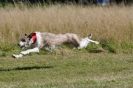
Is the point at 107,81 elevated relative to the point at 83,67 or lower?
elevated

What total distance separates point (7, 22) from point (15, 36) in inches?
28.8

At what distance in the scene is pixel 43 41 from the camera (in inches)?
427

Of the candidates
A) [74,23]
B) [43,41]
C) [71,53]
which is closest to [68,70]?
[43,41]

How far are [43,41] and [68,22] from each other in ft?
17.0

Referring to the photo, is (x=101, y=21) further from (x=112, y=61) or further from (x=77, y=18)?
(x=112, y=61)

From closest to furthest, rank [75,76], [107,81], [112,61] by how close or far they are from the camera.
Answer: [107,81] → [75,76] → [112,61]

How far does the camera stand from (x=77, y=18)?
1641cm

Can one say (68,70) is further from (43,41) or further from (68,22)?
(68,22)

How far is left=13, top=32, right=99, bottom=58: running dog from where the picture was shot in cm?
1053

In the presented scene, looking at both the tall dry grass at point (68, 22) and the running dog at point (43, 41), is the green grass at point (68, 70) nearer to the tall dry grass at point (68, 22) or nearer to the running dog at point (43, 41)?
the running dog at point (43, 41)

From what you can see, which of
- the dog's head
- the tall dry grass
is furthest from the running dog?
the tall dry grass

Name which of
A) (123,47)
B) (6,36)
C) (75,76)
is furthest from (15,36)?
(75,76)

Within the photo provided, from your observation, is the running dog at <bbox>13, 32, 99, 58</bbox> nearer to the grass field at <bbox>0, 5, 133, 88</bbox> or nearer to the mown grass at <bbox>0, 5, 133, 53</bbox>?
the grass field at <bbox>0, 5, 133, 88</bbox>

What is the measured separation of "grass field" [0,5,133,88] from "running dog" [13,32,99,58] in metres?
0.48
